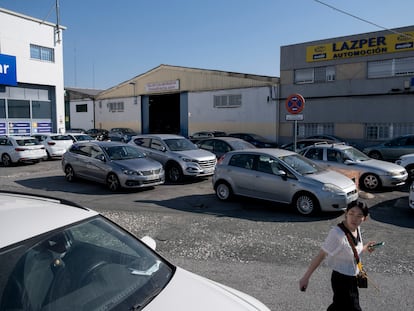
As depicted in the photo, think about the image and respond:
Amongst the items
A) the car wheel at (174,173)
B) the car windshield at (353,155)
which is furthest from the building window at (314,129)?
the car wheel at (174,173)

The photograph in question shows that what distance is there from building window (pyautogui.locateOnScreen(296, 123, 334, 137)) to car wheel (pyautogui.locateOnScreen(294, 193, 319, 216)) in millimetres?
18831

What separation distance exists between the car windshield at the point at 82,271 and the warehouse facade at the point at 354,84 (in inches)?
832

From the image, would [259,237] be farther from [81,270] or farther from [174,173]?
[174,173]

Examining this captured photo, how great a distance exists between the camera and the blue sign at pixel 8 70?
23891mm

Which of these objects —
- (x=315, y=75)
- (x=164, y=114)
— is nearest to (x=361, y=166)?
(x=315, y=75)

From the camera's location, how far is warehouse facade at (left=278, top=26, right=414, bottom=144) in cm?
2284

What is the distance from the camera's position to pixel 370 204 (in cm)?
978

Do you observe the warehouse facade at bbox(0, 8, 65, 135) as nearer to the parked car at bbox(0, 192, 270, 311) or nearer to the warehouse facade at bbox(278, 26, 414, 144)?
the warehouse facade at bbox(278, 26, 414, 144)

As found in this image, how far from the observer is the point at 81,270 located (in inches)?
101

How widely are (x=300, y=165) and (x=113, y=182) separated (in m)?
5.81

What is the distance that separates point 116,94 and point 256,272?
3921 centimetres

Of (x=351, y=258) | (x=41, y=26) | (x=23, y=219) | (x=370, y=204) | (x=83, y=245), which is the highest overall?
(x=41, y=26)

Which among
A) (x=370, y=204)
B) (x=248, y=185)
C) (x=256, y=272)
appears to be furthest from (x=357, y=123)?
(x=256, y=272)

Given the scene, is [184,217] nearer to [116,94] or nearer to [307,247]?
[307,247]
